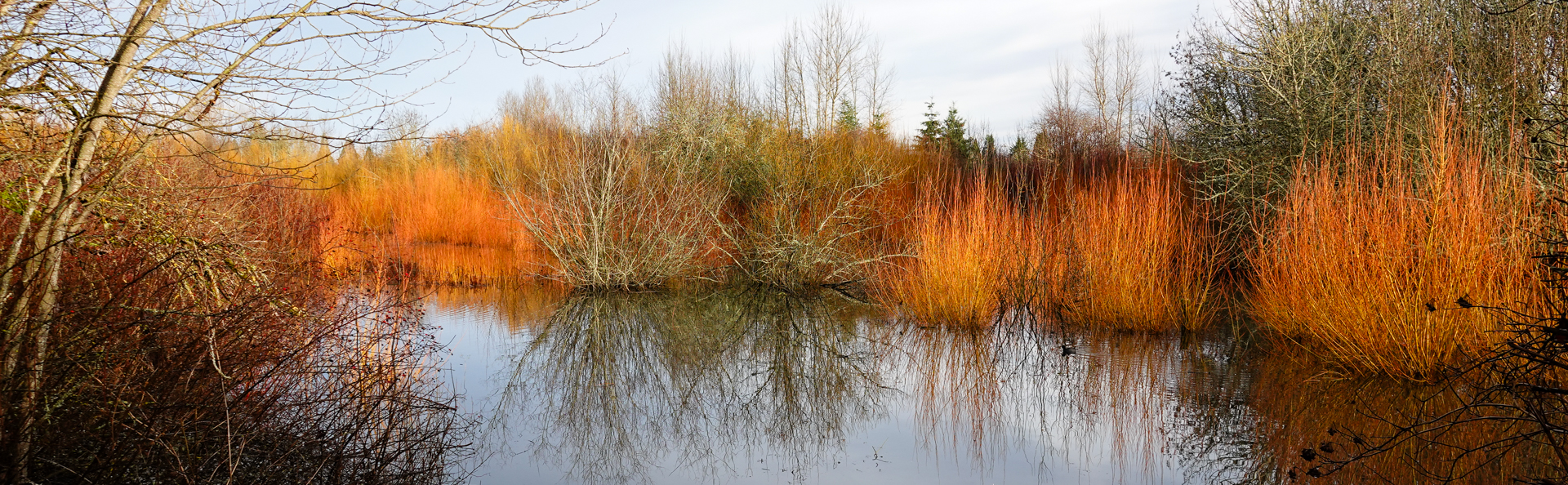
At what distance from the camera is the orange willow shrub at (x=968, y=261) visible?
761 centimetres

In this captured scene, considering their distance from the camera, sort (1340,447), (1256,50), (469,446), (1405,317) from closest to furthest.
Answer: (1340,447) < (469,446) < (1405,317) < (1256,50)

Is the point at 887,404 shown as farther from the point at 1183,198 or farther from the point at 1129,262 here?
the point at 1183,198

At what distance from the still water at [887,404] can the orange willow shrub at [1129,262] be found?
0.22 meters

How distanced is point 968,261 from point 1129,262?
4.22ft

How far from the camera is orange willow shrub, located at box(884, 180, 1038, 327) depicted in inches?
300

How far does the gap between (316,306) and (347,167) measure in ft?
54.6

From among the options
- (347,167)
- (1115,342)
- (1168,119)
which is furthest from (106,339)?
(347,167)

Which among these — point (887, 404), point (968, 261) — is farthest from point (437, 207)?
point (887, 404)

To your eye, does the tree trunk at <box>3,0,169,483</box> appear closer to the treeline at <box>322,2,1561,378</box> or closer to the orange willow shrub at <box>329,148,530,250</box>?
the treeline at <box>322,2,1561,378</box>

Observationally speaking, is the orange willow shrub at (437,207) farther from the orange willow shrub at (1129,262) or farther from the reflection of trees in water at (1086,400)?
the reflection of trees in water at (1086,400)

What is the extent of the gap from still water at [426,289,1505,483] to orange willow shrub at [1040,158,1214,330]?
0.22 m

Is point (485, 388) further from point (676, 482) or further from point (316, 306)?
point (316, 306)

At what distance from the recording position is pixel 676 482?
177 inches

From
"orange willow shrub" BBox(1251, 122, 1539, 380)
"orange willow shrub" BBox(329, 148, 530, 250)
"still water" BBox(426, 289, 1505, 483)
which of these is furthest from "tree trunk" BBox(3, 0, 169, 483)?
"orange willow shrub" BBox(329, 148, 530, 250)
